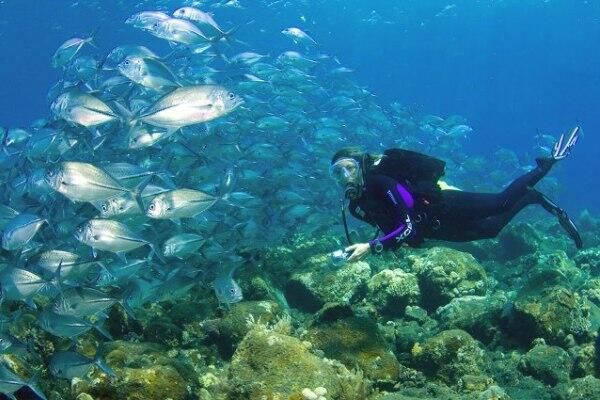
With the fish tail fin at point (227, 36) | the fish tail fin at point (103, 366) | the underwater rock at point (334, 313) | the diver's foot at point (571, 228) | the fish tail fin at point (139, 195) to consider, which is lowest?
the fish tail fin at point (103, 366)

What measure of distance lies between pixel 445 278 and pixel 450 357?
2436 mm

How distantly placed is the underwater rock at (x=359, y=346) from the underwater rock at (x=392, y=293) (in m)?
1.92

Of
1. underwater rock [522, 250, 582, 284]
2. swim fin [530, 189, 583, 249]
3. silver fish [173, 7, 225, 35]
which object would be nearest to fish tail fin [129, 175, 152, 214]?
silver fish [173, 7, 225, 35]

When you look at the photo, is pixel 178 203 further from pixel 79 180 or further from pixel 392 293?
pixel 392 293

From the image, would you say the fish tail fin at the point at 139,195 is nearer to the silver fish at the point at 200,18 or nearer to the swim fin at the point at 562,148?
the silver fish at the point at 200,18

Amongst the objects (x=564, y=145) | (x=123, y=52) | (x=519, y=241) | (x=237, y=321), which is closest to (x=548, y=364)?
(x=237, y=321)

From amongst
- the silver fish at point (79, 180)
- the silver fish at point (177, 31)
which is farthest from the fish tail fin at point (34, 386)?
the silver fish at point (177, 31)

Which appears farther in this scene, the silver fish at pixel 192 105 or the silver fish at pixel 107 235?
the silver fish at pixel 107 235

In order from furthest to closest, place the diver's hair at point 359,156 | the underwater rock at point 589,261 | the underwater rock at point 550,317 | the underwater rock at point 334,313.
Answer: the underwater rock at point 589,261
the diver's hair at point 359,156
the underwater rock at point 550,317
the underwater rock at point 334,313

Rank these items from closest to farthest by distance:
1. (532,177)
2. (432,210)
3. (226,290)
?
(226,290)
(432,210)
(532,177)

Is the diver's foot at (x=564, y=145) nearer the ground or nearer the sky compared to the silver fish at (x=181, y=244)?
nearer the sky

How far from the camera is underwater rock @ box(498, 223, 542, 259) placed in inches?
451

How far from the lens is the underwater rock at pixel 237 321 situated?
5.62 metres

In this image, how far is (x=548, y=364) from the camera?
4930 millimetres
